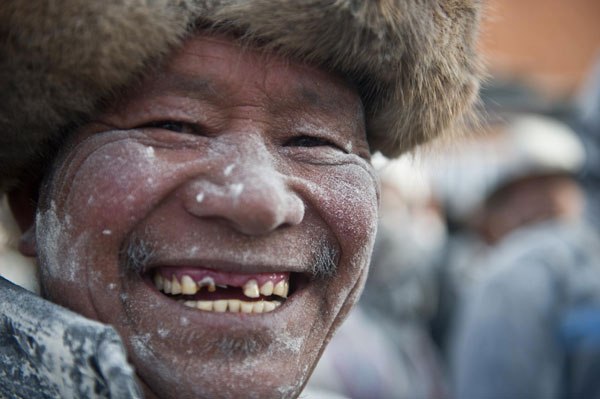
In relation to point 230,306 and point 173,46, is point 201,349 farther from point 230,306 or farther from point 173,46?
point 173,46

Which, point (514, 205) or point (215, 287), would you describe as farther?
point (514, 205)

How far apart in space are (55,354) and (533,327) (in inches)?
103

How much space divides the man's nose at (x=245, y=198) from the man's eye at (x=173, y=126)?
131 mm

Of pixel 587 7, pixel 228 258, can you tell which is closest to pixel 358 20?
pixel 228 258

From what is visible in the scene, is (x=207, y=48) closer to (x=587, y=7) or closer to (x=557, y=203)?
(x=557, y=203)

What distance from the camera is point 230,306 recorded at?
5.08 ft

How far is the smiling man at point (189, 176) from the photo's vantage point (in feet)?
4.72

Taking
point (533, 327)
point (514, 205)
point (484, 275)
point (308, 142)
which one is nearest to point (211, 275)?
point (308, 142)

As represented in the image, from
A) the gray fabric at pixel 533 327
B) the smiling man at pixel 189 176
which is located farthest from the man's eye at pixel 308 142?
the gray fabric at pixel 533 327

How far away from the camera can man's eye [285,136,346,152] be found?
1654mm

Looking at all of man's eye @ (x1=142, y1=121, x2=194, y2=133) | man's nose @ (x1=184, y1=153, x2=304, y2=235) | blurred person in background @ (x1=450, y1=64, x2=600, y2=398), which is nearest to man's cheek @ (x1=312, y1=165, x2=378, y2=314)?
man's nose @ (x1=184, y1=153, x2=304, y2=235)

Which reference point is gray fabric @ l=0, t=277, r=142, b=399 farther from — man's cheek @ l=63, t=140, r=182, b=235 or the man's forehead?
the man's forehead

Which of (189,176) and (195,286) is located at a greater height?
(189,176)

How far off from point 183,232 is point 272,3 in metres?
0.54
